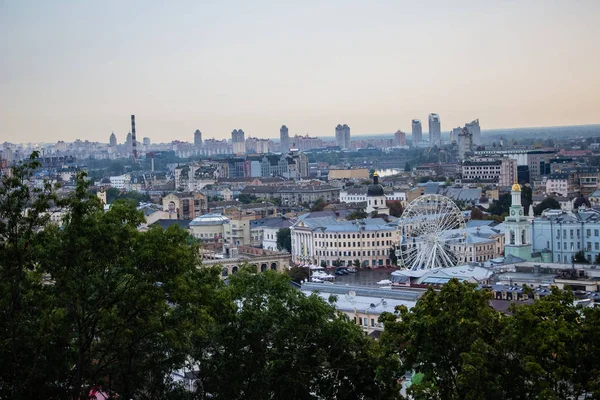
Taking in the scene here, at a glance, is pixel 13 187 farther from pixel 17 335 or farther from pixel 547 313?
pixel 547 313

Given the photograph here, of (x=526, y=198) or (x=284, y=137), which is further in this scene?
(x=284, y=137)

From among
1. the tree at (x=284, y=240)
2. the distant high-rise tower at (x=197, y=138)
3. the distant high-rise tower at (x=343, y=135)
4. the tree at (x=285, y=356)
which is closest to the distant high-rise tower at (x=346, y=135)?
the distant high-rise tower at (x=343, y=135)

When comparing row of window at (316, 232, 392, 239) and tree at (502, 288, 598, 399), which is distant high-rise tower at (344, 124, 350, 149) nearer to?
row of window at (316, 232, 392, 239)

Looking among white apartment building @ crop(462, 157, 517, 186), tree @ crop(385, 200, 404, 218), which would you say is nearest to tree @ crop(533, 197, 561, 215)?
tree @ crop(385, 200, 404, 218)

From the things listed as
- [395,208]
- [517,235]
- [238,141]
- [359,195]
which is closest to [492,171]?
[359,195]

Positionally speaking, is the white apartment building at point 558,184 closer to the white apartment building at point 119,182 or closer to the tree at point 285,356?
the white apartment building at point 119,182

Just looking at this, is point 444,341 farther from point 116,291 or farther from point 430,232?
point 430,232

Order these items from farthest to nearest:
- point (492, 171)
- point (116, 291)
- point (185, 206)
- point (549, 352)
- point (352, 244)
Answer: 1. point (492, 171)
2. point (185, 206)
3. point (352, 244)
4. point (116, 291)
5. point (549, 352)
